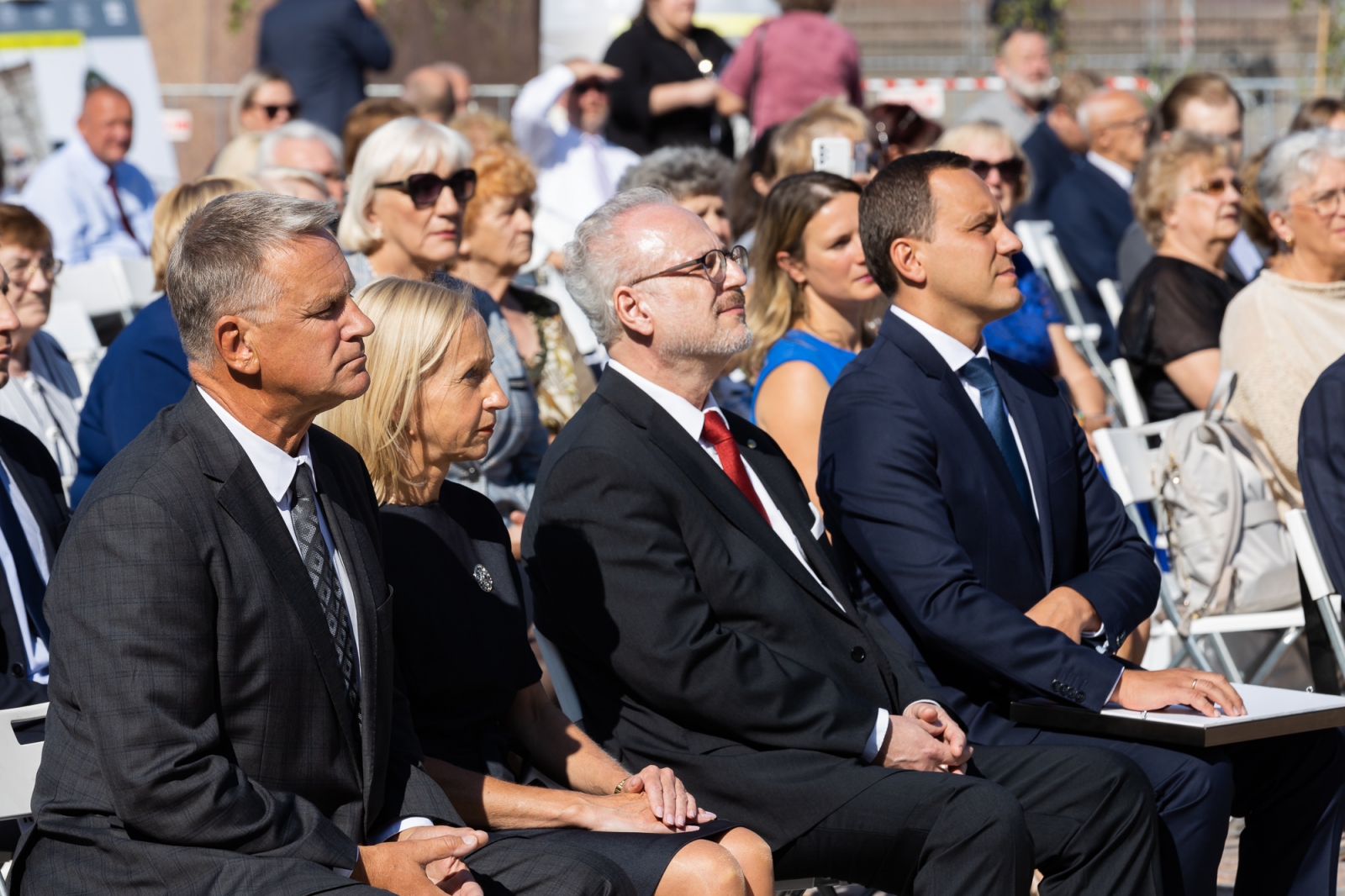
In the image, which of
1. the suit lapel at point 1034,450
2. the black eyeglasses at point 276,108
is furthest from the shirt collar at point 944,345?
the black eyeglasses at point 276,108

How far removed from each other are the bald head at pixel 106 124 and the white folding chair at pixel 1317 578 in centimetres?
705

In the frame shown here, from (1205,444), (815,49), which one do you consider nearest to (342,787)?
(1205,444)

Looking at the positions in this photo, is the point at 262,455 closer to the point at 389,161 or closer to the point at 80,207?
the point at 389,161

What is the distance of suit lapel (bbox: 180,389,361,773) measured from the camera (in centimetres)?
267

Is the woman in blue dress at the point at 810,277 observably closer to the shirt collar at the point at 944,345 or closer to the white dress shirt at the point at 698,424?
the shirt collar at the point at 944,345

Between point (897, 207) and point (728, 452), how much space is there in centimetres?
96

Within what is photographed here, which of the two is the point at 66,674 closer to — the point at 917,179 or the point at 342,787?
the point at 342,787

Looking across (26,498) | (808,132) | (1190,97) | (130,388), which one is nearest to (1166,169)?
(808,132)

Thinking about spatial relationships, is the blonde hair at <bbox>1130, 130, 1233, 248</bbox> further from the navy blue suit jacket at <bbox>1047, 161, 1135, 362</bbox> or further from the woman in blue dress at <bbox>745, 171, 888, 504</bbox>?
the woman in blue dress at <bbox>745, 171, 888, 504</bbox>

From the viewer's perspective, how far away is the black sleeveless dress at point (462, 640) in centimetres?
321

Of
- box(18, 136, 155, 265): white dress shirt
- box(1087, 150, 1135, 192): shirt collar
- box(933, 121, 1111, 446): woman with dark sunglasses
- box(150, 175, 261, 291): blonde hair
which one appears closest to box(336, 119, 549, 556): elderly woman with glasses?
box(150, 175, 261, 291): blonde hair

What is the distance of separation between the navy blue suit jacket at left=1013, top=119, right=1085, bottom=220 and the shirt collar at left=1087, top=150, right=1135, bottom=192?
57cm

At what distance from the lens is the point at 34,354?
550cm

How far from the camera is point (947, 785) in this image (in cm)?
331
